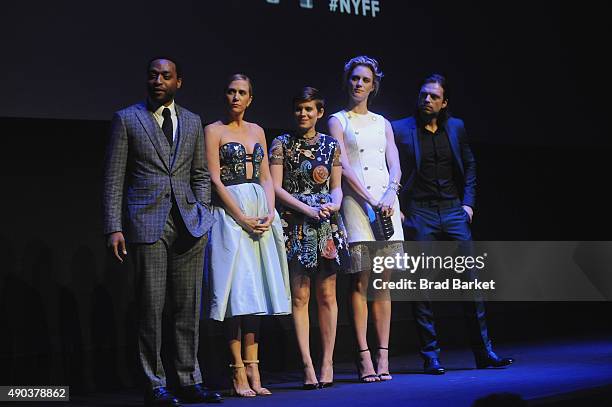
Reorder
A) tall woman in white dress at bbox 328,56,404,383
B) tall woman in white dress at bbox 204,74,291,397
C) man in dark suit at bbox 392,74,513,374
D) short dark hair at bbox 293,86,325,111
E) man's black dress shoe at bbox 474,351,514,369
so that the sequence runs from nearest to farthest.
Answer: tall woman in white dress at bbox 204,74,291,397 → short dark hair at bbox 293,86,325,111 → tall woman in white dress at bbox 328,56,404,383 → man's black dress shoe at bbox 474,351,514,369 → man in dark suit at bbox 392,74,513,374

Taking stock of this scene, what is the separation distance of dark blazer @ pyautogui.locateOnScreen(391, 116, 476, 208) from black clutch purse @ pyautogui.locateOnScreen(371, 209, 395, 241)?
1.27ft

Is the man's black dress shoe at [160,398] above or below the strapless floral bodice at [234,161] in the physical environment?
below

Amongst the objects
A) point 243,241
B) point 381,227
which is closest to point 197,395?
point 243,241

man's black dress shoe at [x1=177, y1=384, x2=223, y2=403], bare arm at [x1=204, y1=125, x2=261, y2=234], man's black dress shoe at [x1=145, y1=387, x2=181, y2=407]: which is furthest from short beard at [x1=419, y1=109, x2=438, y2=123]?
man's black dress shoe at [x1=145, y1=387, x2=181, y2=407]

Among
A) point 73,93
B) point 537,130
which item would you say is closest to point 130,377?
point 73,93

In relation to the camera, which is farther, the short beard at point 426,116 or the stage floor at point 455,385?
the short beard at point 426,116

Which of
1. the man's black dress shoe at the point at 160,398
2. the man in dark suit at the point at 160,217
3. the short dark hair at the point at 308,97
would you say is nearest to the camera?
the man's black dress shoe at the point at 160,398

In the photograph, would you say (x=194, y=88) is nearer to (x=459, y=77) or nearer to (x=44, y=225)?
(x=44, y=225)

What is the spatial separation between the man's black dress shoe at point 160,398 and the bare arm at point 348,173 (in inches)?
54.3

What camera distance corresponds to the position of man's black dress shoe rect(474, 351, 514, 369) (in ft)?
14.9

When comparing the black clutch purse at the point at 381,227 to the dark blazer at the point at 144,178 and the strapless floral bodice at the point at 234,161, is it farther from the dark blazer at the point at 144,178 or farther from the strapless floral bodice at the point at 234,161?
the dark blazer at the point at 144,178

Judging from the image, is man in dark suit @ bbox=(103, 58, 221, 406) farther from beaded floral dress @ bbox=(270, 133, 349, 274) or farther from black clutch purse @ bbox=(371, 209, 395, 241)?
black clutch purse @ bbox=(371, 209, 395, 241)

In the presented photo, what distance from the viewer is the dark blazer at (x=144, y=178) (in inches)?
141

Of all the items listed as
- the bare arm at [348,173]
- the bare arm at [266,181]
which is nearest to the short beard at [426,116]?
the bare arm at [348,173]
